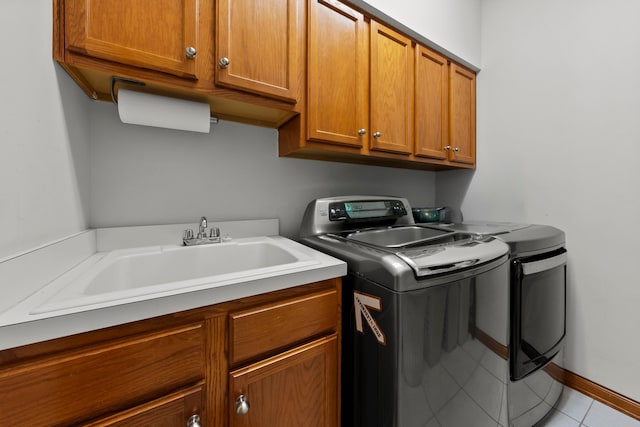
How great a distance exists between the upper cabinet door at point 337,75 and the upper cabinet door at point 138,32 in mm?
500

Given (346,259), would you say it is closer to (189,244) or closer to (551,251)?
(189,244)

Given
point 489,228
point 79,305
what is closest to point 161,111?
point 79,305

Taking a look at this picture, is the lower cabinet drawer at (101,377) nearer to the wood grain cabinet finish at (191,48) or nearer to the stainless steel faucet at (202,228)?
the stainless steel faucet at (202,228)

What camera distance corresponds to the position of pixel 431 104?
1.65 metres

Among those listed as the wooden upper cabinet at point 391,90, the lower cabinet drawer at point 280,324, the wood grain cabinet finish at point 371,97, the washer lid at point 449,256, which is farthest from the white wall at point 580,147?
Answer: the lower cabinet drawer at point 280,324

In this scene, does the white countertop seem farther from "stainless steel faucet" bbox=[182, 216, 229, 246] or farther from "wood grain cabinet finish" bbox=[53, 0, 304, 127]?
"wood grain cabinet finish" bbox=[53, 0, 304, 127]

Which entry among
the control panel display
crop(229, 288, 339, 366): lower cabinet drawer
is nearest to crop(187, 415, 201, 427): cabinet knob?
→ crop(229, 288, 339, 366): lower cabinet drawer

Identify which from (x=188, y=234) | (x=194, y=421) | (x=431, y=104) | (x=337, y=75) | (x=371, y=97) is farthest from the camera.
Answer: (x=431, y=104)

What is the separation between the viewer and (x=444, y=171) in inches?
87.3

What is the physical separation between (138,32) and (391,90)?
1.18m

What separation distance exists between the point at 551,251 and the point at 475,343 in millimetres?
793

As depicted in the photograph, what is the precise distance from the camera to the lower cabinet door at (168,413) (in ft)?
1.76

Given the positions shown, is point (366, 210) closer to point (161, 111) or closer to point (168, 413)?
point (161, 111)

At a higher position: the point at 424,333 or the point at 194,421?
the point at 424,333
